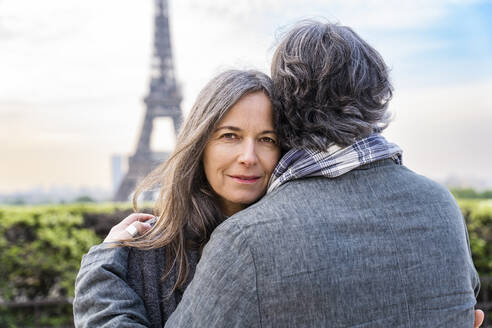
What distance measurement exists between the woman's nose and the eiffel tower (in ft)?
48.8

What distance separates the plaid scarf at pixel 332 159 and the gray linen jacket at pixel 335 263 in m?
0.02

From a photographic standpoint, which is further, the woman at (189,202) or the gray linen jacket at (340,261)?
the woman at (189,202)

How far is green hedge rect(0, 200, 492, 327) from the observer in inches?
178

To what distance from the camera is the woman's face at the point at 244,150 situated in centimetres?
136

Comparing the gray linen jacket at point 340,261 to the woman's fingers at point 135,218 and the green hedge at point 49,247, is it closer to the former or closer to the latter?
the woman's fingers at point 135,218

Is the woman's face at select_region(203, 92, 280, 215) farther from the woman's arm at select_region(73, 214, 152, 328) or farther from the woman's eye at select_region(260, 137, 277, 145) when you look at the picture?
the woman's arm at select_region(73, 214, 152, 328)

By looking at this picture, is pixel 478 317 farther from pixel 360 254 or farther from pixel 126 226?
pixel 126 226

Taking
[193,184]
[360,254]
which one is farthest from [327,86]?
[193,184]

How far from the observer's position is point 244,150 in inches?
53.8

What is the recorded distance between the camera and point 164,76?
18828 millimetres

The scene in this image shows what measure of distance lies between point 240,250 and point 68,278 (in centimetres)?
408

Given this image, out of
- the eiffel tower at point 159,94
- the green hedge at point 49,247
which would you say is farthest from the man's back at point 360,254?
the eiffel tower at point 159,94

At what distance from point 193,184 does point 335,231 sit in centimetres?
61

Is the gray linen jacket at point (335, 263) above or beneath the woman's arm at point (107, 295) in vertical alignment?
above
